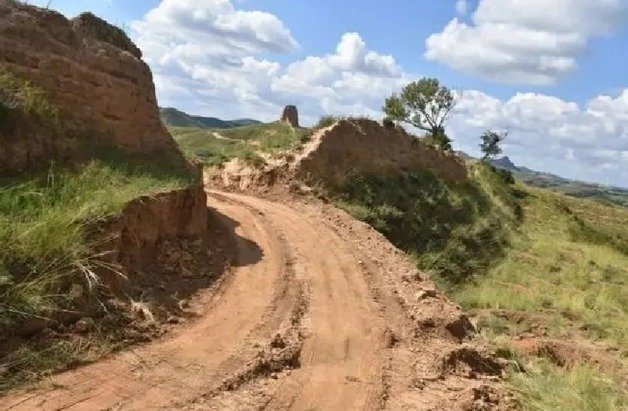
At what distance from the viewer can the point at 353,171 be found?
2003 cm

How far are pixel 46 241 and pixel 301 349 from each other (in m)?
3.34

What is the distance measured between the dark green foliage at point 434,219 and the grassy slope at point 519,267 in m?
0.05

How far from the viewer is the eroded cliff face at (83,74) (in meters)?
10.5

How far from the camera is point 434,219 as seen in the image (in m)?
21.3

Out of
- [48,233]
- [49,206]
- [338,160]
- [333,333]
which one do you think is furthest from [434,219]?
[48,233]

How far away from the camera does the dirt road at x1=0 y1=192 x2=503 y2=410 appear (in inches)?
246

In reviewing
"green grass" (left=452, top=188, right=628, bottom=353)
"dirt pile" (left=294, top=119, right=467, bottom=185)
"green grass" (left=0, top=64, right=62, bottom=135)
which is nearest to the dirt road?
"green grass" (left=0, top=64, right=62, bottom=135)

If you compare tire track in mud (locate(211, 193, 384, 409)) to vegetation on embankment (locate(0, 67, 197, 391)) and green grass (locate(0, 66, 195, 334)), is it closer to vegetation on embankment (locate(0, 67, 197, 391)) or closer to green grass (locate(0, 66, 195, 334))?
vegetation on embankment (locate(0, 67, 197, 391))

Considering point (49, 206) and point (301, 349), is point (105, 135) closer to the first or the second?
point (49, 206)

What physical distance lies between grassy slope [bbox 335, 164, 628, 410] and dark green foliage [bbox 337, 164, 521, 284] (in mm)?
45

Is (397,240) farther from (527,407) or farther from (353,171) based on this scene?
(527,407)

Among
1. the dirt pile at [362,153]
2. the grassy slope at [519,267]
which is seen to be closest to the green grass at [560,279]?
the grassy slope at [519,267]

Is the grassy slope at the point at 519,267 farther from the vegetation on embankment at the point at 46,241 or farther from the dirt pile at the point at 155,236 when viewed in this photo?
the vegetation on embankment at the point at 46,241

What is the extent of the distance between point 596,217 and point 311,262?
41763 millimetres
